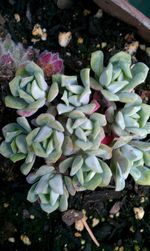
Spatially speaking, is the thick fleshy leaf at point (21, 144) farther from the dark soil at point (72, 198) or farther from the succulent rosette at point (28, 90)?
the dark soil at point (72, 198)

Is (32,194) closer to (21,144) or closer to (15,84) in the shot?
(21,144)

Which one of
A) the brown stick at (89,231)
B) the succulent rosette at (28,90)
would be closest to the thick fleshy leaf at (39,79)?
the succulent rosette at (28,90)

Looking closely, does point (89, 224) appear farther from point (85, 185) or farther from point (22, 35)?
point (22, 35)

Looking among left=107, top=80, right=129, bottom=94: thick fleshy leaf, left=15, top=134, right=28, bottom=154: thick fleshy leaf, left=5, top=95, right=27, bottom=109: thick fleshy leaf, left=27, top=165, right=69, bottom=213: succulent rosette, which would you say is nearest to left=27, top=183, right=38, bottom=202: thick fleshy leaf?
left=27, top=165, right=69, bottom=213: succulent rosette

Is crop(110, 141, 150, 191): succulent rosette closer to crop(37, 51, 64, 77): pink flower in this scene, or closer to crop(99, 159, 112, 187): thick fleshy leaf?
crop(99, 159, 112, 187): thick fleshy leaf

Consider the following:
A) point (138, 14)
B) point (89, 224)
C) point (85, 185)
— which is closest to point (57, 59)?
point (138, 14)
